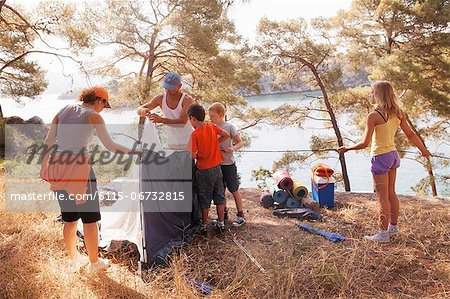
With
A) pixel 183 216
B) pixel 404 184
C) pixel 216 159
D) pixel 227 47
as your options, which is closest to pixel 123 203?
pixel 183 216

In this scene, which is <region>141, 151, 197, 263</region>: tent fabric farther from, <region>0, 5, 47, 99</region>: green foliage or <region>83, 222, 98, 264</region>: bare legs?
<region>0, 5, 47, 99</region>: green foliage

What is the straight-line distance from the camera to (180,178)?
3098 mm

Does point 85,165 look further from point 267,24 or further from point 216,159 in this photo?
point 267,24

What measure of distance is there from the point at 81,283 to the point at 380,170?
2.33m

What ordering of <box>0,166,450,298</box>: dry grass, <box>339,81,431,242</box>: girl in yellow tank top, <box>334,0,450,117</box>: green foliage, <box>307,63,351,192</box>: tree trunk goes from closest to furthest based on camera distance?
<box>0,166,450,298</box>: dry grass < <box>339,81,431,242</box>: girl in yellow tank top < <box>334,0,450,117</box>: green foliage < <box>307,63,351,192</box>: tree trunk

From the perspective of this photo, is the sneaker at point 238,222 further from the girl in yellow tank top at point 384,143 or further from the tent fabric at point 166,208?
the girl in yellow tank top at point 384,143

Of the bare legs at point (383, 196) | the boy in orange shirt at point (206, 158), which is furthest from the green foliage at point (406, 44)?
the boy in orange shirt at point (206, 158)

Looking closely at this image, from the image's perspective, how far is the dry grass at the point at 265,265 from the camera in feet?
7.39

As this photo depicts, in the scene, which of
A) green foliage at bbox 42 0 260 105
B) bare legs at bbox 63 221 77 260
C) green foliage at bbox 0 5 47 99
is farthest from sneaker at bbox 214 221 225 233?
green foliage at bbox 0 5 47 99

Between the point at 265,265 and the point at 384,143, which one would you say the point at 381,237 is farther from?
the point at 265,265

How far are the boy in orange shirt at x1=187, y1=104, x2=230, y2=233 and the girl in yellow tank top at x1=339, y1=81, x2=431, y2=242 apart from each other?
1.03 meters

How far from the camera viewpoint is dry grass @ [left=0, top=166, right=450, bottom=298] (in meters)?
2.25

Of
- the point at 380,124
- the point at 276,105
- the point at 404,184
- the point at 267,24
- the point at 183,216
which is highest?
the point at 267,24

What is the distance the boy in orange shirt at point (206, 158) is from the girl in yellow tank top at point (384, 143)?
103 centimetres
